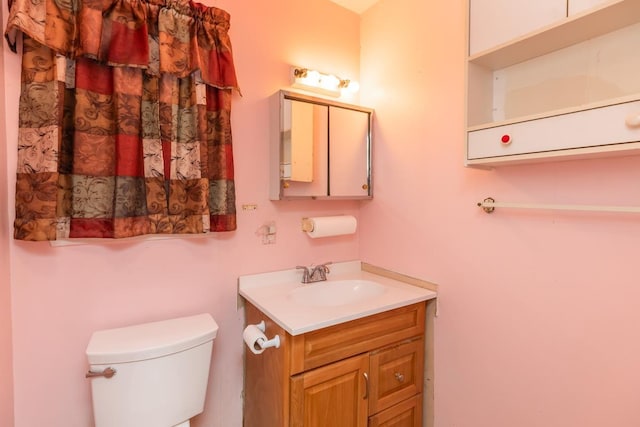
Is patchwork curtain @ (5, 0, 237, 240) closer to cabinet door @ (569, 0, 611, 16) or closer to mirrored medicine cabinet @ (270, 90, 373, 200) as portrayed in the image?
mirrored medicine cabinet @ (270, 90, 373, 200)

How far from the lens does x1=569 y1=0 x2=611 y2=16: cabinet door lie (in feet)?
3.04

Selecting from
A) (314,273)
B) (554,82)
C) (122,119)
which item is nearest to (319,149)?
(314,273)

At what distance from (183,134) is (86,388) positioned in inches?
45.6

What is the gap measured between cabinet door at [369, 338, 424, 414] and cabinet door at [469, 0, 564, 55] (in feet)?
4.32

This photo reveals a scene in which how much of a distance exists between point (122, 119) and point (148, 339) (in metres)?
0.88

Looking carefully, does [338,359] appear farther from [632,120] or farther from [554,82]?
[554,82]

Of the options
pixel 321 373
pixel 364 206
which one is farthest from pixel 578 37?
pixel 321 373

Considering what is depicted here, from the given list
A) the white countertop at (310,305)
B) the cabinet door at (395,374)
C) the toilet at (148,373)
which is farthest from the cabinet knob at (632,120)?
the toilet at (148,373)

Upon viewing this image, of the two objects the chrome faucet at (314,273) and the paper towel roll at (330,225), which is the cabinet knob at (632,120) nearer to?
the paper towel roll at (330,225)

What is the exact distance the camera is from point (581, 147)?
926 mm

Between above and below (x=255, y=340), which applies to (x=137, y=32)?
above

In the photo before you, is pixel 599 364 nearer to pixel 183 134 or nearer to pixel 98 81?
pixel 183 134

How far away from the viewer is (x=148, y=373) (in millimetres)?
1193

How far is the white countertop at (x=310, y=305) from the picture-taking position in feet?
4.10
